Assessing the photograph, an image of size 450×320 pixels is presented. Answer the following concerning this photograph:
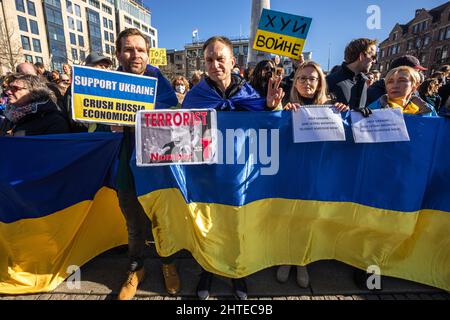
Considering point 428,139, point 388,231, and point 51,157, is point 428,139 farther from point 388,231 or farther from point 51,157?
point 51,157

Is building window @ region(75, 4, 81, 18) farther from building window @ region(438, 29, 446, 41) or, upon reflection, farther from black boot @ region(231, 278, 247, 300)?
building window @ region(438, 29, 446, 41)

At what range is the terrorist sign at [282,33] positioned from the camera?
11.2 feet

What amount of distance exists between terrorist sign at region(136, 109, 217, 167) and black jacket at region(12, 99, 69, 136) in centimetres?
102

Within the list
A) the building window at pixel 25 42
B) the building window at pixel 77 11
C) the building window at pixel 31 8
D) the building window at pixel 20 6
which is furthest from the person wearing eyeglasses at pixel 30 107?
the building window at pixel 77 11

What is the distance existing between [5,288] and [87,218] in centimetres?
87

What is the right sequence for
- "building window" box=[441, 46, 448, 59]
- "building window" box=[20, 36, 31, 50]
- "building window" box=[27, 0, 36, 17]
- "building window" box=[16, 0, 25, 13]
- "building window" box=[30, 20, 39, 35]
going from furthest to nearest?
"building window" box=[30, 20, 39, 35], "building window" box=[27, 0, 36, 17], "building window" box=[20, 36, 31, 50], "building window" box=[16, 0, 25, 13], "building window" box=[441, 46, 448, 59]

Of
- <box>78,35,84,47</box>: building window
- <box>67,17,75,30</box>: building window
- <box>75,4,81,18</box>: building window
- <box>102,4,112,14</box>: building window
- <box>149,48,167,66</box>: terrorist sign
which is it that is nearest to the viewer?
<box>149,48,167,66</box>: terrorist sign

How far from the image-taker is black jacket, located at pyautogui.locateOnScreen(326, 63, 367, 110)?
310cm

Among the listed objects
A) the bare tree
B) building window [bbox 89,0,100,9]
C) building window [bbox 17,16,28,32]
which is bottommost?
the bare tree

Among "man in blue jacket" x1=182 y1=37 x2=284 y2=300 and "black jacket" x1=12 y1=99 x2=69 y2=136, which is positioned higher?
"man in blue jacket" x1=182 y1=37 x2=284 y2=300

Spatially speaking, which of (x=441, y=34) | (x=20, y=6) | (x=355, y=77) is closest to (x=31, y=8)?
(x=20, y=6)

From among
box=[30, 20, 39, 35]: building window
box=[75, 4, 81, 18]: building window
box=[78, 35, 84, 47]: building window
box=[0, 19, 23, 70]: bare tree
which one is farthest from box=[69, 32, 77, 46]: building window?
box=[0, 19, 23, 70]: bare tree

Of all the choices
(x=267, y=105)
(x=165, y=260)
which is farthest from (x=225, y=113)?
(x=165, y=260)

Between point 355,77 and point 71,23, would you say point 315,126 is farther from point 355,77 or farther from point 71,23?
point 71,23
